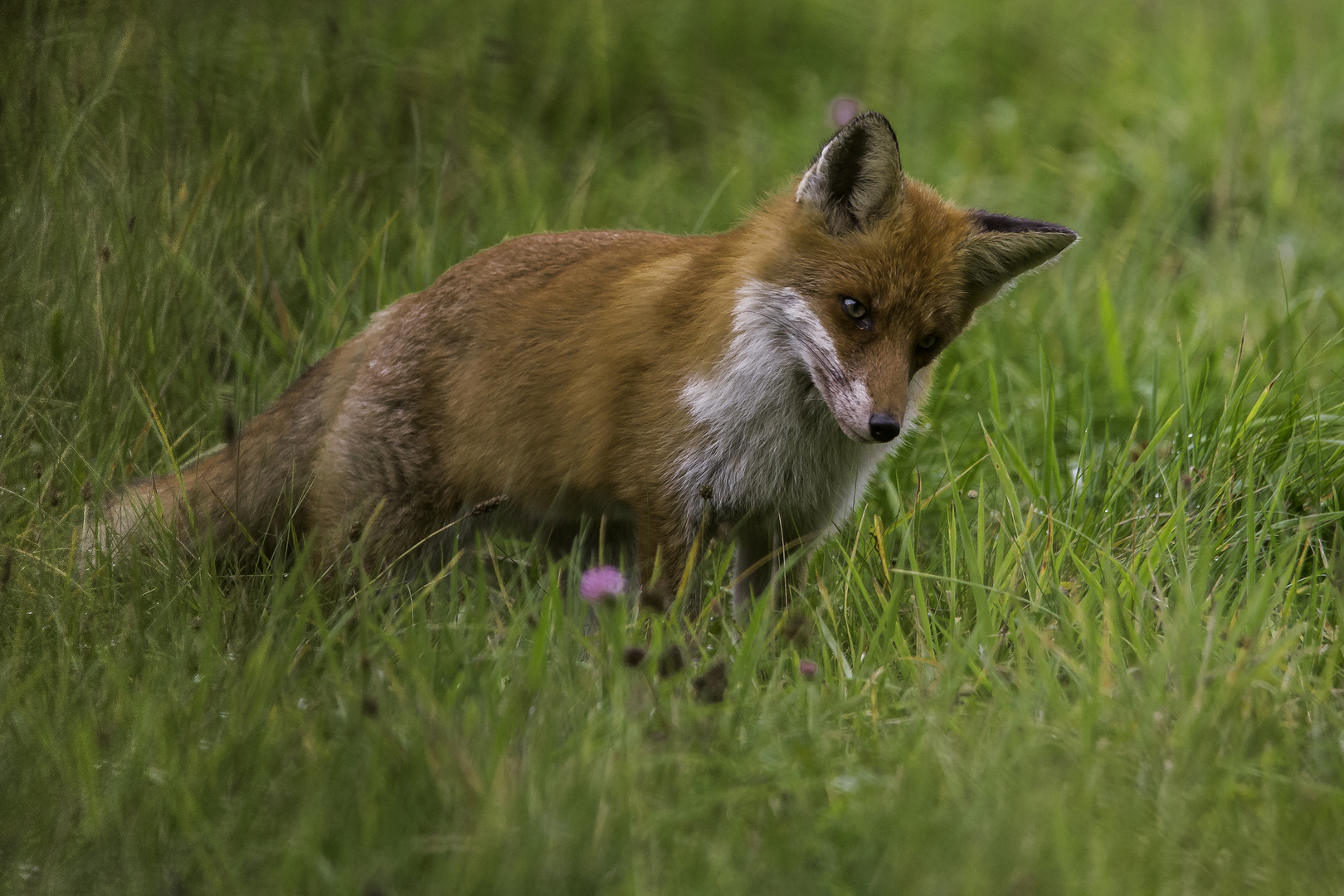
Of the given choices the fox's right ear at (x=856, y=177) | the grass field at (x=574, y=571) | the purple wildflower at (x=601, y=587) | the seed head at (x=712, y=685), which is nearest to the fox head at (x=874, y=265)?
the fox's right ear at (x=856, y=177)

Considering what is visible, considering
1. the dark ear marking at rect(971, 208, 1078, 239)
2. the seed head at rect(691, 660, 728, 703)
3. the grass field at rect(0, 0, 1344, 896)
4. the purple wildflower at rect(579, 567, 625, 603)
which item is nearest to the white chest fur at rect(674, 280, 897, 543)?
the grass field at rect(0, 0, 1344, 896)

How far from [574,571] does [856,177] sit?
1.47 m

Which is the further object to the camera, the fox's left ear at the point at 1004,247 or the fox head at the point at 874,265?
the fox's left ear at the point at 1004,247

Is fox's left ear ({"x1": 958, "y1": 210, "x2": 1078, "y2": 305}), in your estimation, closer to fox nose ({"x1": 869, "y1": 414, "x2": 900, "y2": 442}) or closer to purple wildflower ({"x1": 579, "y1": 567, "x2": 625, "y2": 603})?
fox nose ({"x1": 869, "y1": 414, "x2": 900, "y2": 442})

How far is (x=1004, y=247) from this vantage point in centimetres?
381

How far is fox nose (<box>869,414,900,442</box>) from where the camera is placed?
3.36 m

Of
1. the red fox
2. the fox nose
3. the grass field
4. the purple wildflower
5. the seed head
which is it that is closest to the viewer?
the grass field

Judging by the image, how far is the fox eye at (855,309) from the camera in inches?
142

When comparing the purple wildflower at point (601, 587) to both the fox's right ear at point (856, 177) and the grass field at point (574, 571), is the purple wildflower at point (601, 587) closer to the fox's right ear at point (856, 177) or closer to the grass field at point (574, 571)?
the grass field at point (574, 571)

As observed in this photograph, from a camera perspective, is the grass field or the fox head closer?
the grass field

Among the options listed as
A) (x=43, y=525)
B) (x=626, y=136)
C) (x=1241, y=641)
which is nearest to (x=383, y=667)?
(x=43, y=525)

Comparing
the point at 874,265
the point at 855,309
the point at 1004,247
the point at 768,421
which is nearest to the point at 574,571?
the point at 768,421

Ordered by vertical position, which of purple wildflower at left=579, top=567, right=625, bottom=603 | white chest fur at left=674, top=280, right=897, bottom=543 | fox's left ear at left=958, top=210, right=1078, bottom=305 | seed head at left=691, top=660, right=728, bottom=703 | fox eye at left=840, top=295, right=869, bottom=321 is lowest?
purple wildflower at left=579, top=567, right=625, bottom=603

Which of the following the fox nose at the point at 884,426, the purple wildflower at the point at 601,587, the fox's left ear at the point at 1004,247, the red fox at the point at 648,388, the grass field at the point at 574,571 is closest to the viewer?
the grass field at the point at 574,571
